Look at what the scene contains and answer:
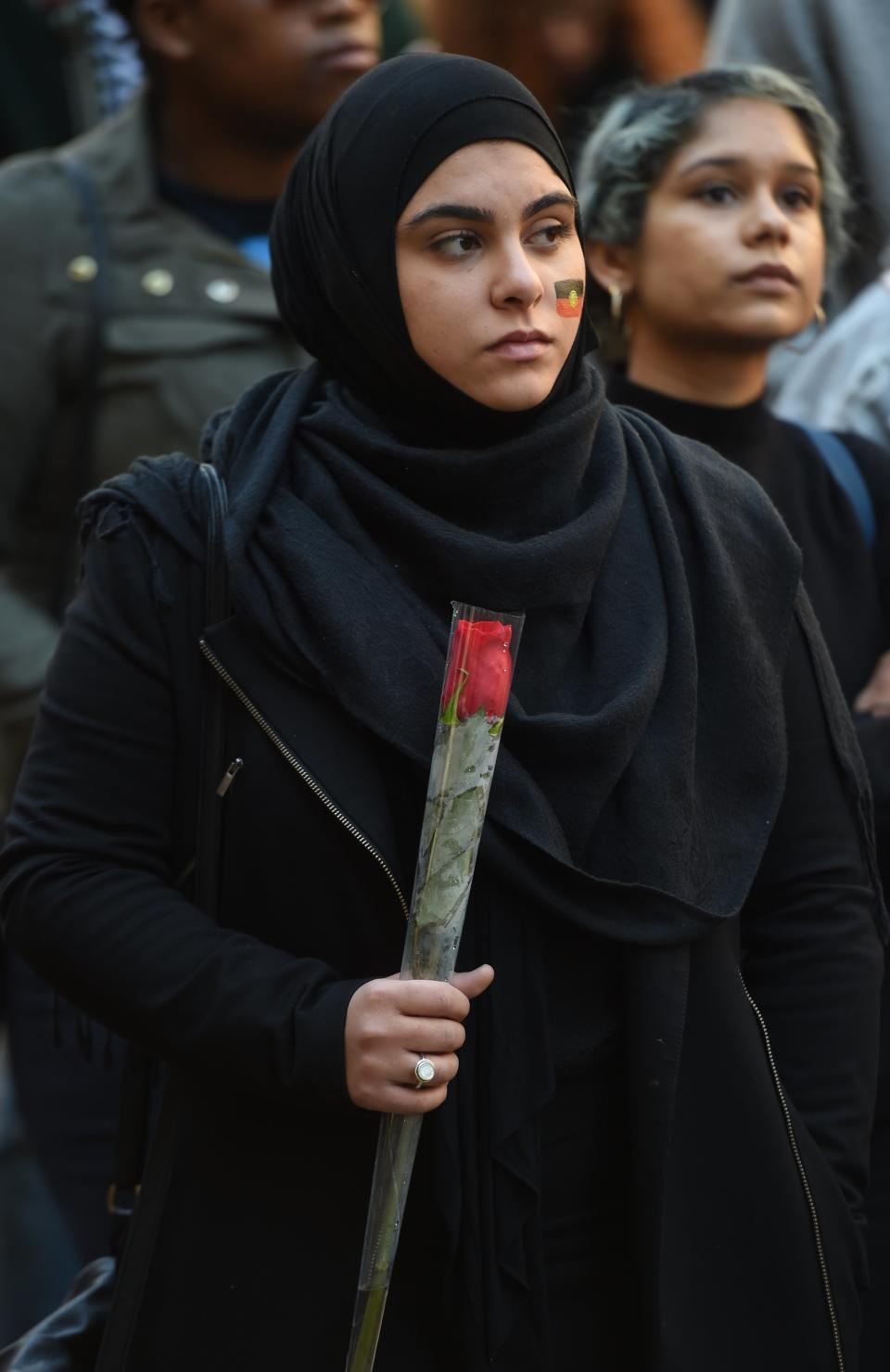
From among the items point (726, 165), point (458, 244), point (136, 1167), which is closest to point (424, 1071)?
point (136, 1167)

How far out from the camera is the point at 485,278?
7.01 feet

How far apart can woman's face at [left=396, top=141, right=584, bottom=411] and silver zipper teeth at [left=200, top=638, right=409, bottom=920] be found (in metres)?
0.41

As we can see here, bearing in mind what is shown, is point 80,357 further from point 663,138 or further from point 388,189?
point 388,189

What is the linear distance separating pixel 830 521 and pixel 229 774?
1.18 metres

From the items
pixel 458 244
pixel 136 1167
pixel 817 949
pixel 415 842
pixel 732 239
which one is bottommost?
pixel 136 1167

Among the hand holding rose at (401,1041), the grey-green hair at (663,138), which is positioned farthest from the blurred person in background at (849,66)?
the hand holding rose at (401,1041)

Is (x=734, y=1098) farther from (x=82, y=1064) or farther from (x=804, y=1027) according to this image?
(x=82, y=1064)

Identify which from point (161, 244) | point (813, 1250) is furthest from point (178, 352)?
point (813, 1250)

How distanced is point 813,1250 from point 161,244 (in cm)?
222

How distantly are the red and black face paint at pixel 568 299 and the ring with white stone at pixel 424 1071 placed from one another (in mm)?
835

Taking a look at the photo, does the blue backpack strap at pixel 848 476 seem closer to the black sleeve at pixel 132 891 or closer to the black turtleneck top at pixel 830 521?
the black turtleneck top at pixel 830 521

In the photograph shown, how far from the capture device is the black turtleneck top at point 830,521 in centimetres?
280

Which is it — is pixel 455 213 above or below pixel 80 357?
above

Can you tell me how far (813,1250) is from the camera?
2188 mm
